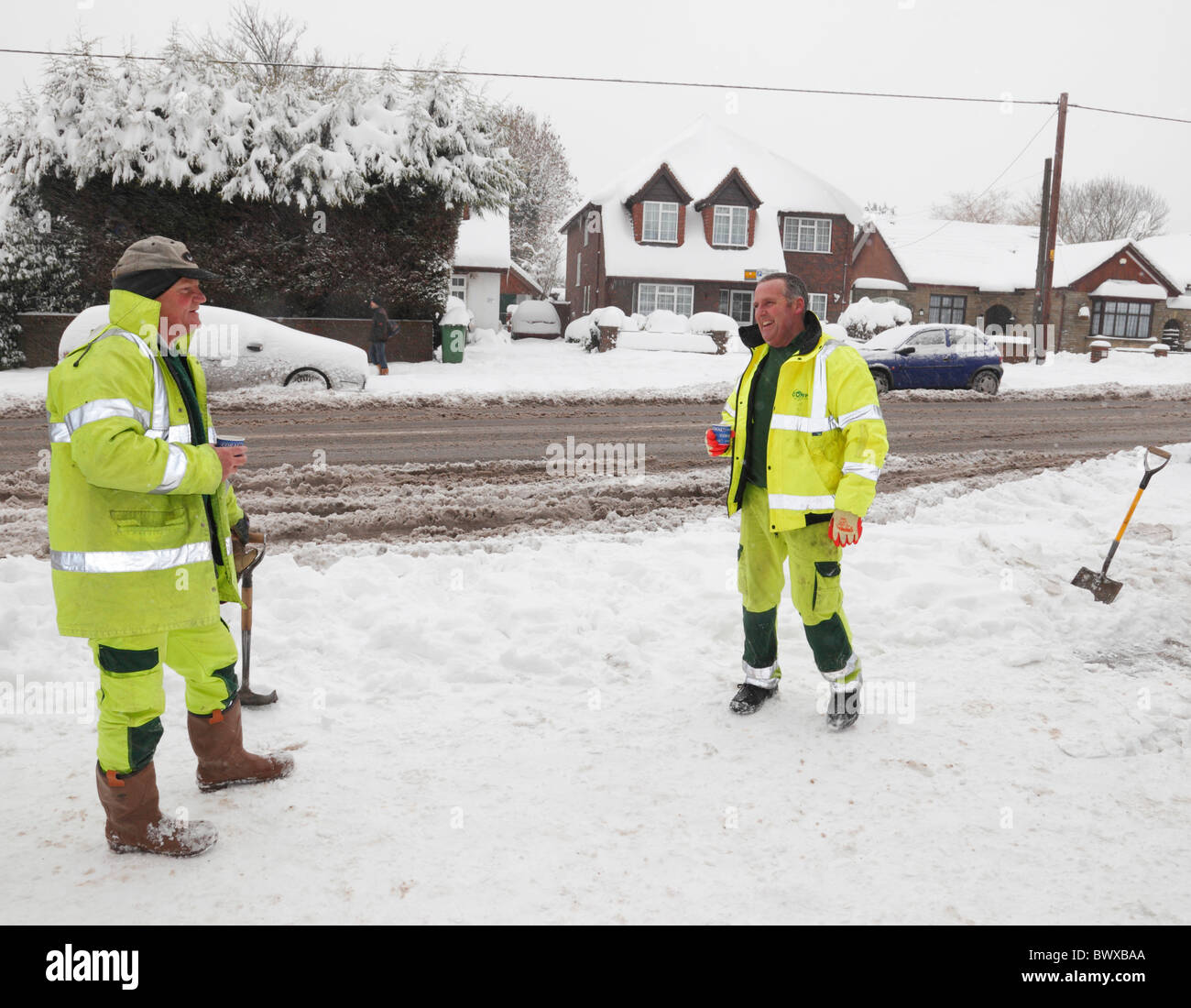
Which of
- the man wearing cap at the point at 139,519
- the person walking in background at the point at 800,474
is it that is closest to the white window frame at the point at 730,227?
the person walking in background at the point at 800,474

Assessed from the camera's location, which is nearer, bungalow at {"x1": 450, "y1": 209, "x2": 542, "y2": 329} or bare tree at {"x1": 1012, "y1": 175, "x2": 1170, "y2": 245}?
bungalow at {"x1": 450, "y1": 209, "x2": 542, "y2": 329}

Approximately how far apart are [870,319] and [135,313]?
2861cm

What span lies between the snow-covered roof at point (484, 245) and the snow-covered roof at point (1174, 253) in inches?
1291

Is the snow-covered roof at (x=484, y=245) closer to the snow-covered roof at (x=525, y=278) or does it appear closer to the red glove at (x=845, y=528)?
the snow-covered roof at (x=525, y=278)

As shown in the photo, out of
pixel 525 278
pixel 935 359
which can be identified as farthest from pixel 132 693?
pixel 525 278

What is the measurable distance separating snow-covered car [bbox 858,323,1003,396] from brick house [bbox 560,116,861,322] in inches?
607

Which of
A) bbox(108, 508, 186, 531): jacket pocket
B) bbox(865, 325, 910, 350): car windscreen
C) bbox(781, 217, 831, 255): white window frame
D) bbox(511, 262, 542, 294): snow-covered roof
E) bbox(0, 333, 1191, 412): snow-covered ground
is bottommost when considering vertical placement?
bbox(108, 508, 186, 531): jacket pocket

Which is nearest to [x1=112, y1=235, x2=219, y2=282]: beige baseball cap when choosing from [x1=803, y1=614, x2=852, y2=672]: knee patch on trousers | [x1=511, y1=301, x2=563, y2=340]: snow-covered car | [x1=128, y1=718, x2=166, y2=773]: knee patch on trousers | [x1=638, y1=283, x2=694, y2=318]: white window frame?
[x1=128, y1=718, x2=166, y2=773]: knee patch on trousers

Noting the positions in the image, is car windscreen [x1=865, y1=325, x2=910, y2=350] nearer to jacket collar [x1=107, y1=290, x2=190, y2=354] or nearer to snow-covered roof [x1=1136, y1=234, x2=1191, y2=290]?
jacket collar [x1=107, y1=290, x2=190, y2=354]

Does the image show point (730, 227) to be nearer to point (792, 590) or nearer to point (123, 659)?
point (792, 590)

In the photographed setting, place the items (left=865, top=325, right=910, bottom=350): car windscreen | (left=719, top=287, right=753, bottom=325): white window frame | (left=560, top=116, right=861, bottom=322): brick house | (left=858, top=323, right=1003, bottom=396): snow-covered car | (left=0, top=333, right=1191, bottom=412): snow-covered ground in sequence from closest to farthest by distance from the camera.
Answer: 1. (left=0, top=333, right=1191, bottom=412): snow-covered ground
2. (left=858, top=323, right=1003, bottom=396): snow-covered car
3. (left=865, top=325, right=910, bottom=350): car windscreen
4. (left=560, top=116, right=861, bottom=322): brick house
5. (left=719, top=287, right=753, bottom=325): white window frame

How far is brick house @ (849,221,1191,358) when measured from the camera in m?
40.5
